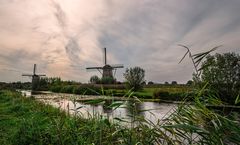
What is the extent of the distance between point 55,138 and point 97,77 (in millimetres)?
56781

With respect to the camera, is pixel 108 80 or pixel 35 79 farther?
pixel 35 79

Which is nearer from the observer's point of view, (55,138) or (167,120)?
(167,120)

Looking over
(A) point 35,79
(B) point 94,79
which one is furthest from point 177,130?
(A) point 35,79

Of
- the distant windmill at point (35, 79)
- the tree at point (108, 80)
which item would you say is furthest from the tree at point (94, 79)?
the distant windmill at point (35, 79)

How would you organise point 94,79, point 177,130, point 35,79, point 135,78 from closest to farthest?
point 177,130 < point 135,78 < point 94,79 < point 35,79

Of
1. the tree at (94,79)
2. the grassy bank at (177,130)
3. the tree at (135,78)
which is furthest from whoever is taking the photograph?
the tree at (94,79)

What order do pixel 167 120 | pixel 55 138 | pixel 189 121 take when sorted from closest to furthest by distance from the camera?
pixel 189 121 → pixel 167 120 → pixel 55 138

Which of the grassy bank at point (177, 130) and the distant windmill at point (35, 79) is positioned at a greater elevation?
the distant windmill at point (35, 79)

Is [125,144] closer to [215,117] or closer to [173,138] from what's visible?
[173,138]

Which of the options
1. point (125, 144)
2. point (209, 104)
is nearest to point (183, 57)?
point (209, 104)

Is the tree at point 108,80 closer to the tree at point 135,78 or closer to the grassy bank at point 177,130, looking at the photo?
the tree at point 135,78

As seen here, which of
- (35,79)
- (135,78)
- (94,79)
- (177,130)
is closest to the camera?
(177,130)

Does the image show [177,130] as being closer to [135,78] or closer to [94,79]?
[135,78]

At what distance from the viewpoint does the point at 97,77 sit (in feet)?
203
